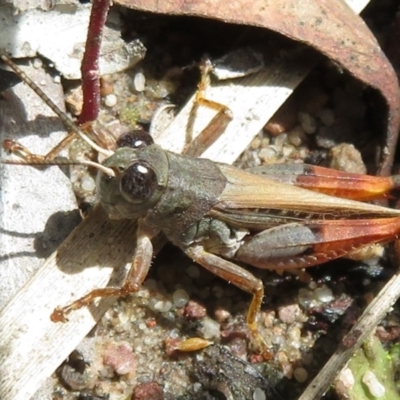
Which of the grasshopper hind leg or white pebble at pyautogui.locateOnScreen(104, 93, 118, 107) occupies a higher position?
white pebble at pyautogui.locateOnScreen(104, 93, 118, 107)

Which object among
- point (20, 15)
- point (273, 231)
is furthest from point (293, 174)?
point (20, 15)

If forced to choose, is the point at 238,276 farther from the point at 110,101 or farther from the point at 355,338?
the point at 110,101

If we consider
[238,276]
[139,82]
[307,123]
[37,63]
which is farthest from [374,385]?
[37,63]

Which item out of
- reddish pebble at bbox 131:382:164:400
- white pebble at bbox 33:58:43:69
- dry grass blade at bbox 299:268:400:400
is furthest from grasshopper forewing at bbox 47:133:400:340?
white pebble at bbox 33:58:43:69

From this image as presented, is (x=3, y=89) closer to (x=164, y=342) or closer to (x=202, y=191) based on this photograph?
(x=202, y=191)

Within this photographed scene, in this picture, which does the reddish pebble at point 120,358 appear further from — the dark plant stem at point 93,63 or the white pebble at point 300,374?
the dark plant stem at point 93,63

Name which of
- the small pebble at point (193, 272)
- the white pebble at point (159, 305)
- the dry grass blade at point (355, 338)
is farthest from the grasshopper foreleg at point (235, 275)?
the dry grass blade at point (355, 338)

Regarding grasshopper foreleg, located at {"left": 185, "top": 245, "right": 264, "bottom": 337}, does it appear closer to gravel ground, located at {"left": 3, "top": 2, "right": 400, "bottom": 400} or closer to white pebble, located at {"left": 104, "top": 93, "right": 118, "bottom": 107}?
gravel ground, located at {"left": 3, "top": 2, "right": 400, "bottom": 400}
